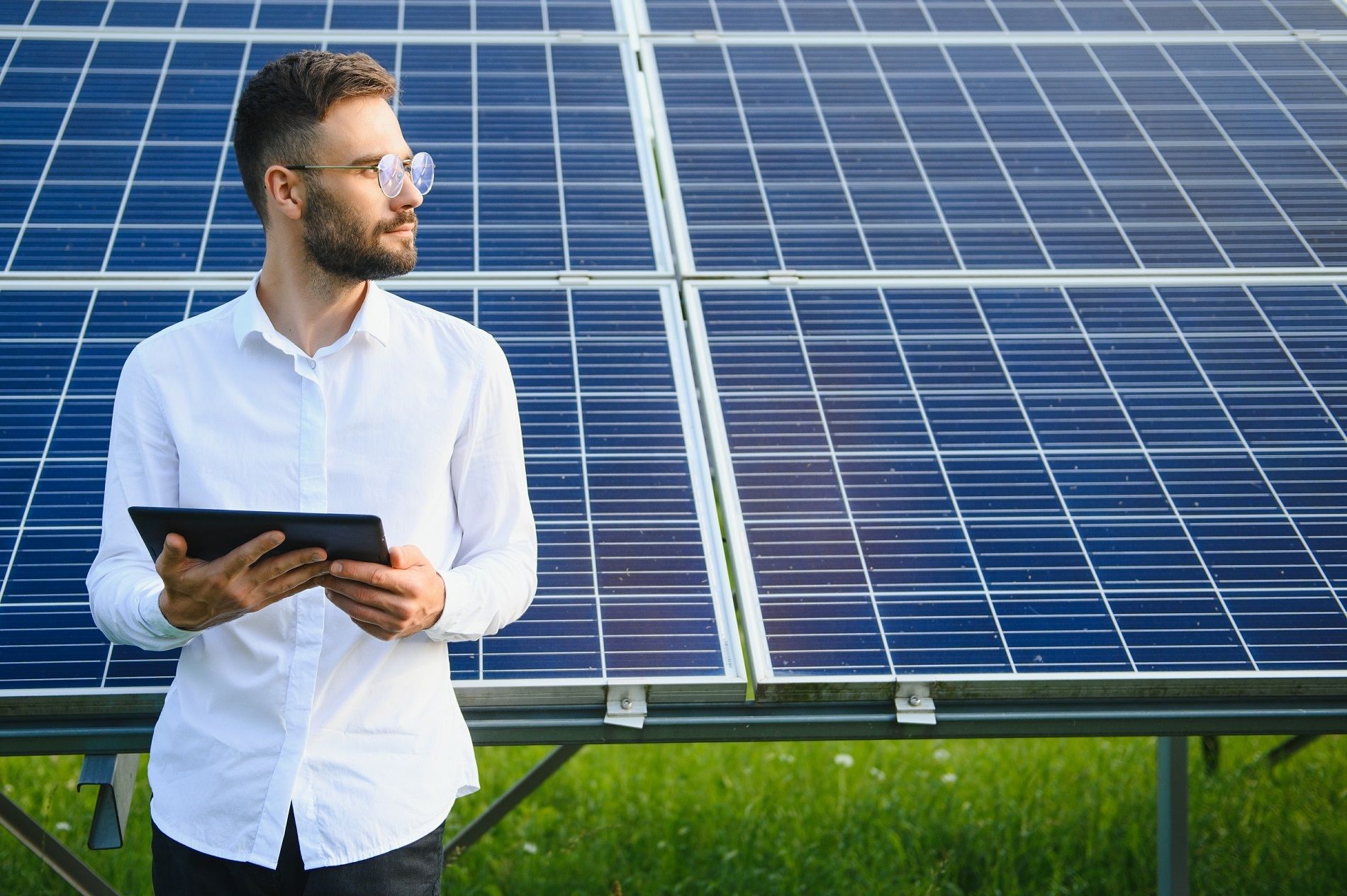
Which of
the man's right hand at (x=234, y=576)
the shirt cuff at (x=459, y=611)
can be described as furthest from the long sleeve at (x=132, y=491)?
the shirt cuff at (x=459, y=611)

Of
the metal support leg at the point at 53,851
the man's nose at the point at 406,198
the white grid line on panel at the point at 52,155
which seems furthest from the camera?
the white grid line on panel at the point at 52,155

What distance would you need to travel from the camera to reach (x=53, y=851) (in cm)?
368

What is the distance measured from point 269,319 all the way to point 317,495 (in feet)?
1.26

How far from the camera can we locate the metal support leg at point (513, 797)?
14.3 feet

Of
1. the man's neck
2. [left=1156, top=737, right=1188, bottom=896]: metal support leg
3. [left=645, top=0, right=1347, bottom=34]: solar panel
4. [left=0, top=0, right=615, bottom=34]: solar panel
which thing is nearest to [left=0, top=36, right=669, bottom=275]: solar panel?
[left=0, top=0, right=615, bottom=34]: solar panel

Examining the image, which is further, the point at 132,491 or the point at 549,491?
the point at 549,491

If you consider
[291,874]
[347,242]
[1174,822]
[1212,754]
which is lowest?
[1212,754]

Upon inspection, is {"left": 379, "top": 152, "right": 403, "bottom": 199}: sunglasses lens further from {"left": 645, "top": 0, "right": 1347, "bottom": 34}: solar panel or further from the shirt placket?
{"left": 645, "top": 0, "right": 1347, "bottom": 34}: solar panel

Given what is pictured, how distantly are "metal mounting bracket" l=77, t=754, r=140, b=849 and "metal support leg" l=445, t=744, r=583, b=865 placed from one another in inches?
58.8

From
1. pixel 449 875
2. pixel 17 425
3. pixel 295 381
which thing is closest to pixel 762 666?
pixel 295 381

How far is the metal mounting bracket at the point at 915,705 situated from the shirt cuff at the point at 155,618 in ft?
5.41

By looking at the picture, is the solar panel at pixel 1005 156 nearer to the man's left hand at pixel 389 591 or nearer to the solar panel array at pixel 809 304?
the solar panel array at pixel 809 304

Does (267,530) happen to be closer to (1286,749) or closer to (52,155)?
(52,155)

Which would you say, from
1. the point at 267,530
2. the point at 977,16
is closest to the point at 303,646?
the point at 267,530
